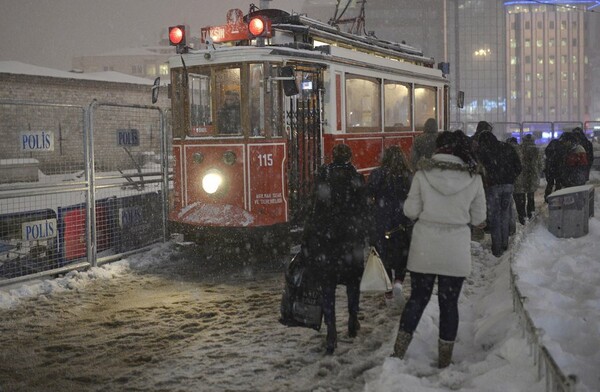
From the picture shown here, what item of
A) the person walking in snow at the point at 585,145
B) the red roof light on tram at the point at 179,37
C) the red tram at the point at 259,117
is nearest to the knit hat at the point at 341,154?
the red tram at the point at 259,117

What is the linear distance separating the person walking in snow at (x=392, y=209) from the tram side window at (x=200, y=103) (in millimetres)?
3786

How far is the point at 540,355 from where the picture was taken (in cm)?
421

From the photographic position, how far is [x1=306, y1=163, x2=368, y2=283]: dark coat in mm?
5637

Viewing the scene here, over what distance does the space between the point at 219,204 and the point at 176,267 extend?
4.16 ft

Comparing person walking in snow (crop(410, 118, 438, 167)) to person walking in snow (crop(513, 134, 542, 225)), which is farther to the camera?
person walking in snow (crop(513, 134, 542, 225))

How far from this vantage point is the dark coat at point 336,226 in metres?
5.64

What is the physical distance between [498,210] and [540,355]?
18.6ft

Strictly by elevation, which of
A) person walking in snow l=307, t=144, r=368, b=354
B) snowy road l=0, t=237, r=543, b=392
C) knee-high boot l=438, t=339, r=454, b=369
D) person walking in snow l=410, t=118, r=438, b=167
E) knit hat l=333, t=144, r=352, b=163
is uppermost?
person walking in snow l=410, t=118, r=438, b=167

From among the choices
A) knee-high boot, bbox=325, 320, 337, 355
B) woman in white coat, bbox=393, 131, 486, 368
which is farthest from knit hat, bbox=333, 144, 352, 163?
knee-high boot, bbox=325, 320, 337, 355

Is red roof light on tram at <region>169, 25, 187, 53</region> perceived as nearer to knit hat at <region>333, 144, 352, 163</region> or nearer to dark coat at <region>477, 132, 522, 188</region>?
dark coat at <region>477, 132, 522, 188</region>

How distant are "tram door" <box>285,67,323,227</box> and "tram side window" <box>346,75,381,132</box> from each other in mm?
762

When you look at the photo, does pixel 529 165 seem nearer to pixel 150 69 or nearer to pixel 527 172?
pixel 527 172

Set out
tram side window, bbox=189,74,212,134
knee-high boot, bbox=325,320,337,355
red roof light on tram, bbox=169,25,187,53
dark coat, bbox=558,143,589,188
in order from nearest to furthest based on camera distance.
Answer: knee-high boot, bbox=325,320,337,355 < tram side window, bbox=189,74,212,134 < red roof light on tram, bbox=169,25,187,53 < dark coat, bbox=558,143,589,188

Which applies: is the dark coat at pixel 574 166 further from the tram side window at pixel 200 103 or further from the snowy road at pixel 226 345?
the tram side window at pixel 200 103
